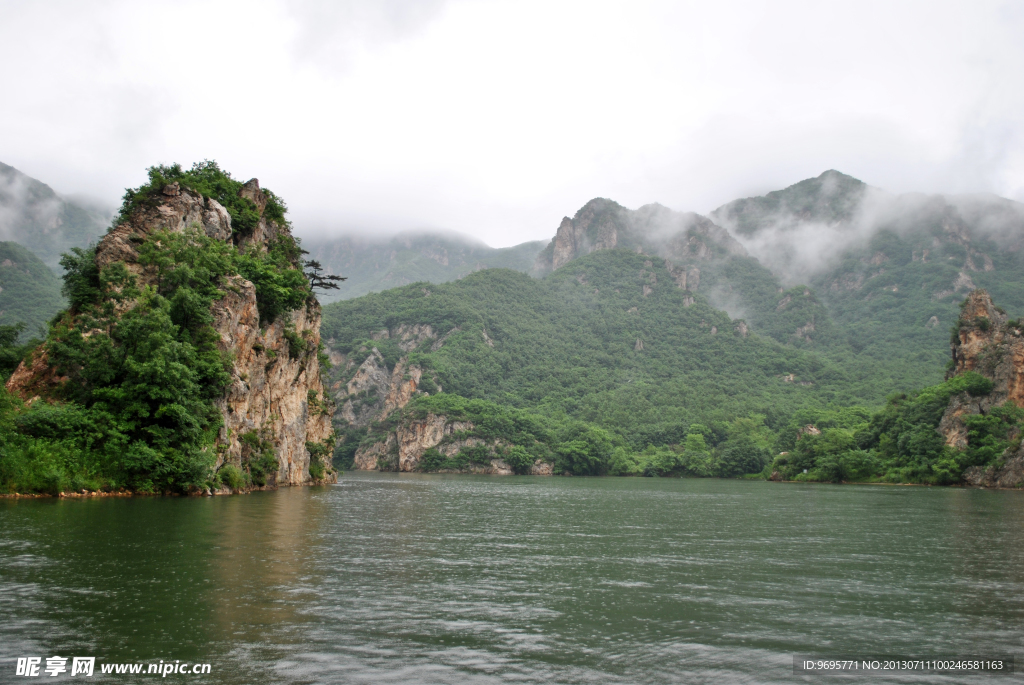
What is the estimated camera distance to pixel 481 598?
1809 cm

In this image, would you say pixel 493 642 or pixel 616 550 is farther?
pixel 616 550

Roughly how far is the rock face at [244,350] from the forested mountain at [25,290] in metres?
67.0

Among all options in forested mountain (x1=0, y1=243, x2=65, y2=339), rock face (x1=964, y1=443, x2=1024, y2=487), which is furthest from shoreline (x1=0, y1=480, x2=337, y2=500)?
rock face (x1=964, y1=443, x2=1024, y2=487)

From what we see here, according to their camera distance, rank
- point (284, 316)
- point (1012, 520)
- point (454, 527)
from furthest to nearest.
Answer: point (284, 316) < point (1012, 520) < point (454, 527)

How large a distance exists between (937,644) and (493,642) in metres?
9.29

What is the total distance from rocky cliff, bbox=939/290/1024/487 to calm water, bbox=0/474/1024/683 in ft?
256

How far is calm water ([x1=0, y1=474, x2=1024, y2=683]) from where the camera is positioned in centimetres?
1265

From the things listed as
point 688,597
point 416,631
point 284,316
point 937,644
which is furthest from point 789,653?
point 284,316

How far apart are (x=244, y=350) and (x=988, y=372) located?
111 metres

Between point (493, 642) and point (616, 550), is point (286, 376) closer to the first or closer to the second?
point (616, 550)

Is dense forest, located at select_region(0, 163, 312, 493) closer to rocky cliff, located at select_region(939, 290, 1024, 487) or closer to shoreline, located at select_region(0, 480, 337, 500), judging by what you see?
shoreline, located at select_region(0, 480, 337, 500)

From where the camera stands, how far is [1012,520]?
141 ft

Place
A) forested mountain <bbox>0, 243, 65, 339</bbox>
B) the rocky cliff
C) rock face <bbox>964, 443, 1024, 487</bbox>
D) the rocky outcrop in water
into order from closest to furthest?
rock face <bbox>964, 443, 1024, 487</bbox> < the rocky cliff < forested mountain <bbox>0, 243, 65, 339</bbox> < the rocky outcrop in water

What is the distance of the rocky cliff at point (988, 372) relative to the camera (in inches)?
3942
